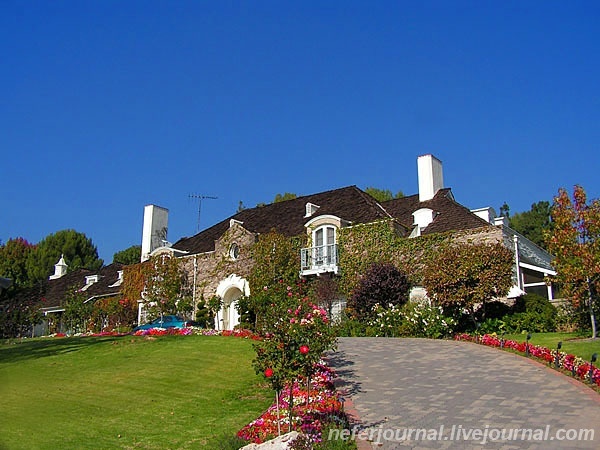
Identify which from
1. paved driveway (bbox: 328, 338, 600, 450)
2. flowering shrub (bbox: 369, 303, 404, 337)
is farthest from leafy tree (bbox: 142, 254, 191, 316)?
paved driveway (bbox: 328, 338, 600, 450)

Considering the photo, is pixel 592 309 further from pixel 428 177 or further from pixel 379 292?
pixel 428 177

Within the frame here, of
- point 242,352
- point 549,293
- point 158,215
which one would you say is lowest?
point 242,352

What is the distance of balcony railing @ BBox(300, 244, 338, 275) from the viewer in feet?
91.4

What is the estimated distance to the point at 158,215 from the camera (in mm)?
39000

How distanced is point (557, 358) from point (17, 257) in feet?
173

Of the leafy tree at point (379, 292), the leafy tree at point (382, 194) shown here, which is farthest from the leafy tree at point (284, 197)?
the leafy tree at point (379, 292)

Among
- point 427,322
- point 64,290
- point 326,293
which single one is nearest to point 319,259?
point 326,293

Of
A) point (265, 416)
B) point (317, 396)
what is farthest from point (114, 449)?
point (317, 396)

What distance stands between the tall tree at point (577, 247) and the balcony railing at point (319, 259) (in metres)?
11.2

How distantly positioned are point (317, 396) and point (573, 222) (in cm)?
1203

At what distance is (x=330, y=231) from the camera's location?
1145 inches

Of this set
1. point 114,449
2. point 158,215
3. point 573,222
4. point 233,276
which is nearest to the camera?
point 114,449

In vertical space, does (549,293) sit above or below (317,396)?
above

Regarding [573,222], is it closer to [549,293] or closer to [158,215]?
[549,293]
